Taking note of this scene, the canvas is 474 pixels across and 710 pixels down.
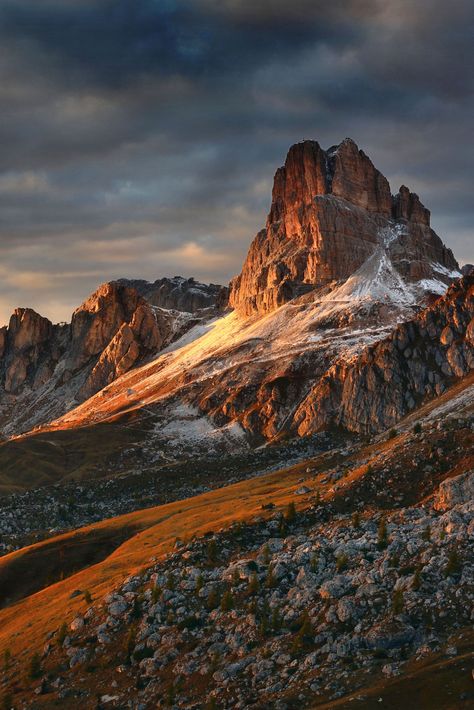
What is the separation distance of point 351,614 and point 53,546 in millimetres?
72801

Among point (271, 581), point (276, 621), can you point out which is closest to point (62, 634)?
point (271, 581)

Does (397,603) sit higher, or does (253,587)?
(253,587)

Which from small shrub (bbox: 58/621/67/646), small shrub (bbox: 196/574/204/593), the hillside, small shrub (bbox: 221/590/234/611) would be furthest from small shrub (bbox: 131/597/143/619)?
small shrub (bbox: 221/590/234/611)

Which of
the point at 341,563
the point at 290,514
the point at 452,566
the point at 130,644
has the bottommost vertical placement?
the point at 130,644

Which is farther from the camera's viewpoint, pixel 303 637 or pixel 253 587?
pixel 253 587

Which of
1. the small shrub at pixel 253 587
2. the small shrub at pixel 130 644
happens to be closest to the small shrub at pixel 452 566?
the small shrub at pixel 253 587

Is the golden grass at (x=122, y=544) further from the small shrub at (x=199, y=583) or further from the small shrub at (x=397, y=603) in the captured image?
the small shrub at (x=397, y=603)

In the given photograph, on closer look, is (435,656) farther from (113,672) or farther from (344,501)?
(344,501)

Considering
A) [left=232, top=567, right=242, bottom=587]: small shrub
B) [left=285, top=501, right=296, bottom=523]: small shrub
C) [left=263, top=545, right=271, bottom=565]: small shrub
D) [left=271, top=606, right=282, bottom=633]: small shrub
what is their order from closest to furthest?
[left=271, top=606, right=282, bottom=633]: small shrub < [left=232, top=567, right=242, bottom=587]: small shrub < [left=263, top=545, right=271, bottom=565]: small shrub < [left=285, top=501, right=296, bottom=523]: small shrub

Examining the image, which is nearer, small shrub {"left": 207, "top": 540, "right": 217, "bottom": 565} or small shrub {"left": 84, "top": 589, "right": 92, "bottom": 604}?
small shrub {"left": 207, "top": 540, "right": 217, "bottom": 565}

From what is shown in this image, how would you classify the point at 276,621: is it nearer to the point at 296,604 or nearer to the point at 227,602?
the point at 296,604

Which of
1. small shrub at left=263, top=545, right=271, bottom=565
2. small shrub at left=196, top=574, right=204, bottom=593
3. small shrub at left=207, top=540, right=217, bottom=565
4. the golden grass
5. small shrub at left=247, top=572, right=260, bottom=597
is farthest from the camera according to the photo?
the golden grass

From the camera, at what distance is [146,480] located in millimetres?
188625

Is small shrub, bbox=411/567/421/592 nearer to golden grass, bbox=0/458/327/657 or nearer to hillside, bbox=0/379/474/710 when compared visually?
hillside, bbox=0/379/474/710
